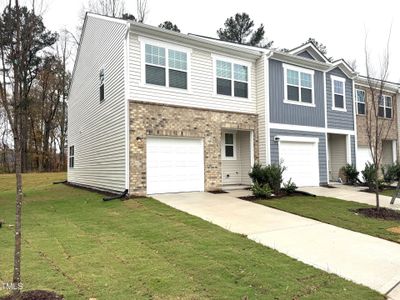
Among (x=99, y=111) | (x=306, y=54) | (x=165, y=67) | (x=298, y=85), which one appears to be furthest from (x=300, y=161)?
(x=99, y=111)

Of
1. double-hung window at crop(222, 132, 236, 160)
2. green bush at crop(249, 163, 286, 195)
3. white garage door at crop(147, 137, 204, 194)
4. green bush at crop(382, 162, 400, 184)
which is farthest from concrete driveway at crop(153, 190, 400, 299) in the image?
green bush at crop(382, 162, 400, 184)

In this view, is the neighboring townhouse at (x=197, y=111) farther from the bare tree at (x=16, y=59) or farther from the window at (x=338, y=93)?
the bare tree at (x=16, y=59)

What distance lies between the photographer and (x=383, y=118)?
838 inches

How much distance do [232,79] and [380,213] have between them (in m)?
7.96

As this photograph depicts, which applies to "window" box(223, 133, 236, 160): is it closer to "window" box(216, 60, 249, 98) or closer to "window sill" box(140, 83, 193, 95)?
"window" box(216, 60, 249, 98)

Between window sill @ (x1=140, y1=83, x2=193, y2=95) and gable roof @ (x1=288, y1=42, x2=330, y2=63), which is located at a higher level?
gable roof @ (x1=288, y1=42, x2=330, y2=63)

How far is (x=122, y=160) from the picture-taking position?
1212 centimetres

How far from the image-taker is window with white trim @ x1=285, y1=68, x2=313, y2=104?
16125 millimetres

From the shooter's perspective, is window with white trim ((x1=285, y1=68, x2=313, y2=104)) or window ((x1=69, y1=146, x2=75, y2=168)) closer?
window with white trim ((x1=285, y1=68, x2=313, y2=104))

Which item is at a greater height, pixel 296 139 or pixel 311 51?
pixel 311 51

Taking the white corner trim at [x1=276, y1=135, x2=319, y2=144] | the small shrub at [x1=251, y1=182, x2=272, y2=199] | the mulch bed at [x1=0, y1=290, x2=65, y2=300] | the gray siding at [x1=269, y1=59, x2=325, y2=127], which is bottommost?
the mulch bed at [x1=0, y1=290, x2=65, y2=300]

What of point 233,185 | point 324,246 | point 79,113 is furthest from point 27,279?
point 79,113

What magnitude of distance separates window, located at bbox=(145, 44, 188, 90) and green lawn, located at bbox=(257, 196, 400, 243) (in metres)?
5.58

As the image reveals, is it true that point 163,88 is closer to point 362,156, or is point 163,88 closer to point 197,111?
point 197,111
